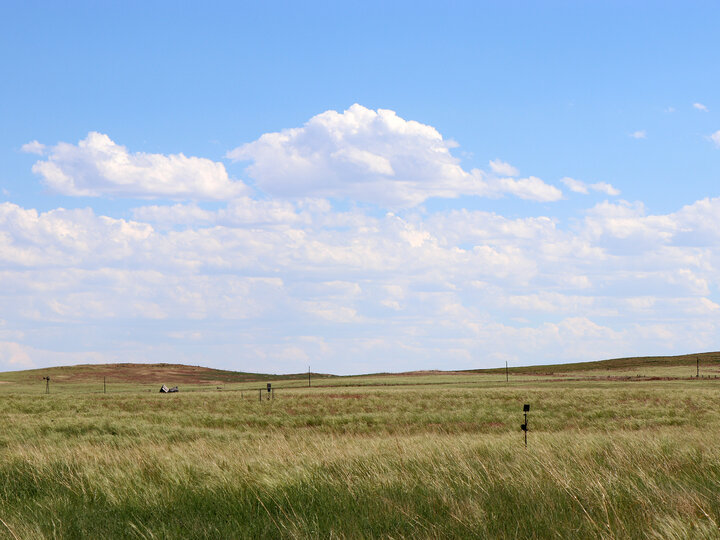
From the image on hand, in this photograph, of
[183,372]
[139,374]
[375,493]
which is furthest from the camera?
[183,372]

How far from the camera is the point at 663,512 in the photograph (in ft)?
21.6

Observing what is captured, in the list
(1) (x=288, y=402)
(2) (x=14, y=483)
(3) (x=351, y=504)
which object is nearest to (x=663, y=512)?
(3) (x=351, y=504)

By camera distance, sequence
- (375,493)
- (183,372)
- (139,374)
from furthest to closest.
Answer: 1. (183,372)
2. (139,374)
3. (375,493)

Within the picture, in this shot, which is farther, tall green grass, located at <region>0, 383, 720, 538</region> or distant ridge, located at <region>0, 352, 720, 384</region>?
distant ridge, located at <region>0, 352, 720, 384</region>

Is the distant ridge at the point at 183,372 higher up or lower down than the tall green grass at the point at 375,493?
lower down

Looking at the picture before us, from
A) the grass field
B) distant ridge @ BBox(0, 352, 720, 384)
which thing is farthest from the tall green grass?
distant ridge @ BBox(0, 352, 720, 384)

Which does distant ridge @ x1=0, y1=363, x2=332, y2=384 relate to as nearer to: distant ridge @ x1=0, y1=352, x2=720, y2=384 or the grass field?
distant ridge @ x1=0, y1=352, x2=720, y2=384

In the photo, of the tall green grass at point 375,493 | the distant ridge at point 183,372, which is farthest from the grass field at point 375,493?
the distant ridge at point 183,372

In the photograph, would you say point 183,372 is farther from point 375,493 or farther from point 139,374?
point 375,493

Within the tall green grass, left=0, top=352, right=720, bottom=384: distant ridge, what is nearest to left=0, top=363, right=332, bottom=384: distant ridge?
left=0, top=352, right=720, bottom=384: distant ridge

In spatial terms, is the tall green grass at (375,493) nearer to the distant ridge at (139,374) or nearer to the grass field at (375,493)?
the grass field at (375,493)

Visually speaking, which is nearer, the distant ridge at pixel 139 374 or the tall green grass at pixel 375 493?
the tall green grass at pixel 375 493

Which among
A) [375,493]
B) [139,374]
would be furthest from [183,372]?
[375,493]

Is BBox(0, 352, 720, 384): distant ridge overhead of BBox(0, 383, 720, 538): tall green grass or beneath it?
beneath
